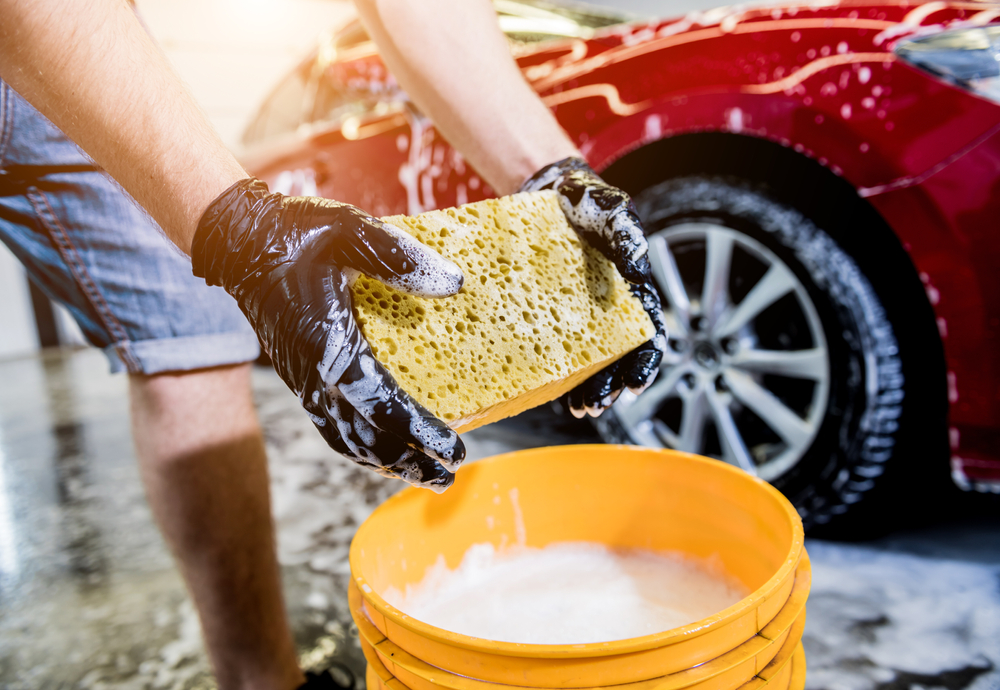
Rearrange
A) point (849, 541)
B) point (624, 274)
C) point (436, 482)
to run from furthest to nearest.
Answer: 1. point (849, 541)
2. point (624, 274)
3. point (436, 482)

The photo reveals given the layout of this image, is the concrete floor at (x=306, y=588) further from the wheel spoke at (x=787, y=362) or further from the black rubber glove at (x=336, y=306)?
the black rubber glove at (x=336, y=306)

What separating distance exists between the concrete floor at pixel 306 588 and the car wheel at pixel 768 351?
0.67 ft

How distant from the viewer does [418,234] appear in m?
0.61

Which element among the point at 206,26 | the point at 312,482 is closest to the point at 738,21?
the point at 312,482

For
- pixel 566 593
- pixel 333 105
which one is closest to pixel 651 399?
pixel 566 593

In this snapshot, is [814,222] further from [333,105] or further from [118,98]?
[333,105]

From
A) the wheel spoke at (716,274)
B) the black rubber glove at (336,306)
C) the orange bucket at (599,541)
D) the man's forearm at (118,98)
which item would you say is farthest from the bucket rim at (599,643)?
the wheel spoke at (716,274)

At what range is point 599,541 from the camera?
0.85 meters

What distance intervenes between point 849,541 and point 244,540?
123cm

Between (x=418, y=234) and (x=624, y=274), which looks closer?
(x=418, y=234)

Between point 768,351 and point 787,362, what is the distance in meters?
0.05

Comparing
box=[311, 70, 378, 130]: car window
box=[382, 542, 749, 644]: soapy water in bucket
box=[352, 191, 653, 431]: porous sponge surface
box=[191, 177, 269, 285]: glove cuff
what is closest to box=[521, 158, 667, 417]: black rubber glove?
box=[352, 191, 653, 431]: porous sponge surface

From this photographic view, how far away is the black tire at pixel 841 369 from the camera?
1163mm

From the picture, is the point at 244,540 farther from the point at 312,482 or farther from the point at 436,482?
the point at 312,482
